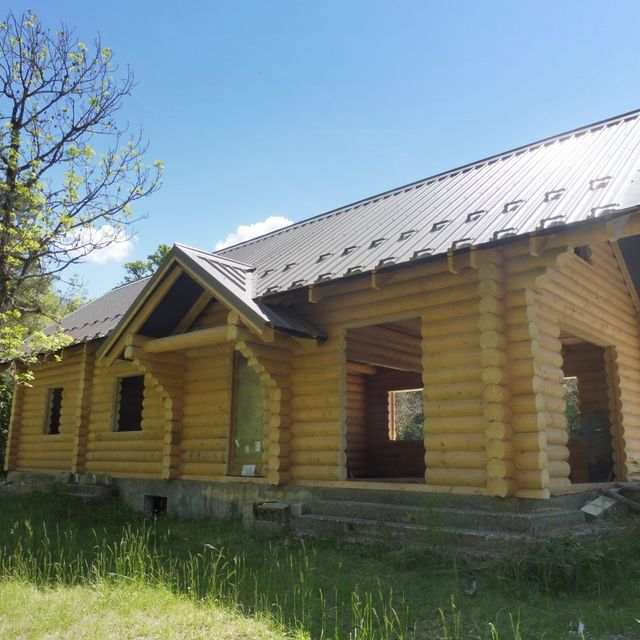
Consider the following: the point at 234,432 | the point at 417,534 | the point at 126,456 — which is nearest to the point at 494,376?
the point at 417,534

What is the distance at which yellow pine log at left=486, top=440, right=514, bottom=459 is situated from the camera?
6.85m

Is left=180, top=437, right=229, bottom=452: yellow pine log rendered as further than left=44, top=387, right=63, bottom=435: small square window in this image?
No

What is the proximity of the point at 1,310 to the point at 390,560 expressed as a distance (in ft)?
25.7

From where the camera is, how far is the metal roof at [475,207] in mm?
7141

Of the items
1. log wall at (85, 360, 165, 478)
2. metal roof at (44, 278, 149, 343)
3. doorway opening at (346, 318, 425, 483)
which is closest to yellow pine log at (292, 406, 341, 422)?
log wall at (85, 360, 165, 478)

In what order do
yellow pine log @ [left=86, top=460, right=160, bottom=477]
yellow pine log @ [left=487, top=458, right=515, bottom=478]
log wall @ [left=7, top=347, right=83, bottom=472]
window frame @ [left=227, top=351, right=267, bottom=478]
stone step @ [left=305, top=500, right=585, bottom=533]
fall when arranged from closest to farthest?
1. stone step @ [left=305, top=500, right=585, bottom=533]
2. yellow pine log @ [left=487, top=458, right=515, bottom=478]
3. window frame @ [left=227, top=351, right=267, bottom=478]
4. yellow pine log @ [left=86, top=460, right=160, bottom=477]
5. log wall @ [left=7, top=347, right=83, bottom=472]

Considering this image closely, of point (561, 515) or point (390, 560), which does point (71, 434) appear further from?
point (561, 515)

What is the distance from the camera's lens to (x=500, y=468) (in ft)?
22.4

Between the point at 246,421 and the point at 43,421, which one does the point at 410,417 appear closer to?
the point at 43,421

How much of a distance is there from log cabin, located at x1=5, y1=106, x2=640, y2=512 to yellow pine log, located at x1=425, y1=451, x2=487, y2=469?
0.08 feet

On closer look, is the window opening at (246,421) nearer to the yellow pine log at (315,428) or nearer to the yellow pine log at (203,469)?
the yellow pine log at (203,469)

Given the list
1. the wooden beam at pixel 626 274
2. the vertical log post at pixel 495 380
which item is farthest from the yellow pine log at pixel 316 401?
the wooden beam at pixel 626 274

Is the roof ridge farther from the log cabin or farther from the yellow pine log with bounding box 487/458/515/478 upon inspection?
the yellow pine log with bounding box 487/458/515/478

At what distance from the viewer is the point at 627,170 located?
7.55 m
